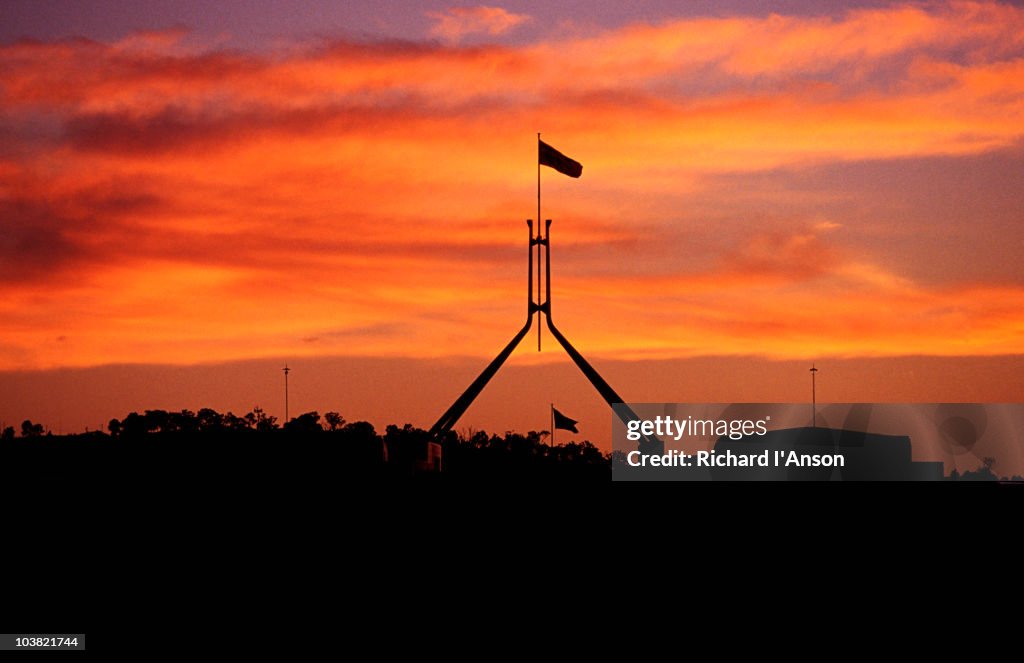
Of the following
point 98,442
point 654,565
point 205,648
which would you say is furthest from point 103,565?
point 98,442

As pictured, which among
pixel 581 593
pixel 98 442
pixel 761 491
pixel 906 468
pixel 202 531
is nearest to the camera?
pixel 581 593

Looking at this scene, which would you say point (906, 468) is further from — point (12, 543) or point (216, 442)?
point (12, 543)

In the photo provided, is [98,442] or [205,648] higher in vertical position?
[98,442]

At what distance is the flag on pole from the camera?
78438 millimetres

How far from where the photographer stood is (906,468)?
122 metres

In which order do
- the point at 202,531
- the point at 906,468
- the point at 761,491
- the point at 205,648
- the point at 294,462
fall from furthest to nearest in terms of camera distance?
the point at 906,468 → the point at 761,491 → the point at 294,462 → the point at 202,531 → the point at 205,648

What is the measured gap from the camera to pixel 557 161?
7906 cm

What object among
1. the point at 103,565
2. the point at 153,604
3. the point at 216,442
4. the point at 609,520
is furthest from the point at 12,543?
the point at 609,520

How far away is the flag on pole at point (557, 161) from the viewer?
78.4 m

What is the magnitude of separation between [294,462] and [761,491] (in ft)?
81.9

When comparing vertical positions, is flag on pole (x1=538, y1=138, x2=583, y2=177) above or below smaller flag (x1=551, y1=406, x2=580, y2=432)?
above

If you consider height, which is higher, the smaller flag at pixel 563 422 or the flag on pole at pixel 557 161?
the flag on pole at pixel 557 161

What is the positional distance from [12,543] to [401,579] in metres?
10.5

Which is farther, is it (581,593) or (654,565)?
(654,565)
